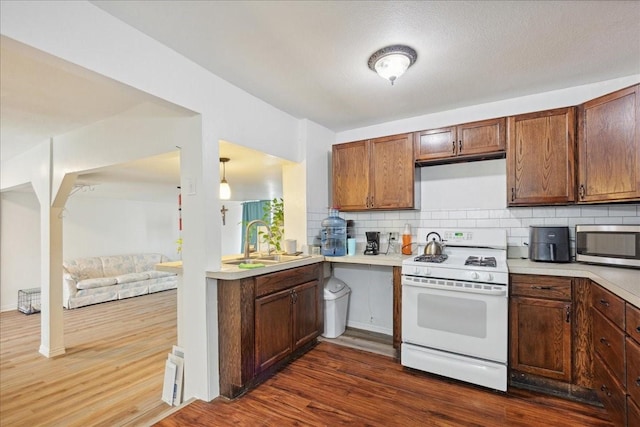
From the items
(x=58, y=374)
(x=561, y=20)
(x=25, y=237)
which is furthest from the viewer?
(x=25, y=237)

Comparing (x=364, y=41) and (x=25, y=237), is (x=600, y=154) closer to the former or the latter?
(x=364, y=41)

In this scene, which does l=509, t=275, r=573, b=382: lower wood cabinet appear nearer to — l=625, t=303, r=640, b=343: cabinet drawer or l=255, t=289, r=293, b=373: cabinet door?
l=625, t=303, r=640, b=343: cabinet drawer

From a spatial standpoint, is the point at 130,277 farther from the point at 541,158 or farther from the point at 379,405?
the point at 541,158

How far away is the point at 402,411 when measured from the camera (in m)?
1.94

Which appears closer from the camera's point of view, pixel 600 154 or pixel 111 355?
pixel 600 154

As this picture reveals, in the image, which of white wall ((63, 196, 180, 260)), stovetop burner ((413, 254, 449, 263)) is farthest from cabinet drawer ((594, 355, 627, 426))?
white wall ((63, 196, 180, 260))

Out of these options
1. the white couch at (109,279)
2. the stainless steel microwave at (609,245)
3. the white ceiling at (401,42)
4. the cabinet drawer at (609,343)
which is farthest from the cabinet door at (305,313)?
the white couch at (109,279)

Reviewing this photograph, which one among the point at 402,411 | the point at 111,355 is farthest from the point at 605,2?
the point at 111,355

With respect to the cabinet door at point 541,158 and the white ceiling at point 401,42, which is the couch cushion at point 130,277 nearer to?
the white ceiling at point 401,42

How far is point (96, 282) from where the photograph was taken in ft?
17.9

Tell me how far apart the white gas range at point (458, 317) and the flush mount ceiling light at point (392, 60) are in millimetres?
1444

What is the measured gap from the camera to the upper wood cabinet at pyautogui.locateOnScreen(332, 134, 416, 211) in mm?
2938

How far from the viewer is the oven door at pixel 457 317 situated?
2.12 meters

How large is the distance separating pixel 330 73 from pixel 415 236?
185 cm
